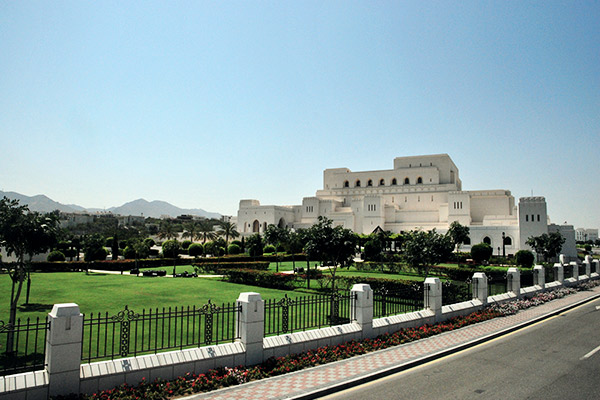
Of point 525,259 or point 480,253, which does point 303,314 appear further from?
point 480,253

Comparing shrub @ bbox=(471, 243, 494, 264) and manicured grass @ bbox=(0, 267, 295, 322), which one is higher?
shrub @ bbox=(471, 243, 494, 264)

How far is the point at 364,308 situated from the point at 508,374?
327 centimetres

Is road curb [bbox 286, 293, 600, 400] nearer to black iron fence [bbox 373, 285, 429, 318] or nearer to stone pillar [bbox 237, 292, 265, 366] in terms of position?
stone pillar [bbox 237, 292, 265, 366]

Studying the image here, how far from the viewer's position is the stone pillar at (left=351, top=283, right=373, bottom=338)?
32.0 feet

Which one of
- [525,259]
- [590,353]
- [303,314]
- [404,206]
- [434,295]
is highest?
[404,206]

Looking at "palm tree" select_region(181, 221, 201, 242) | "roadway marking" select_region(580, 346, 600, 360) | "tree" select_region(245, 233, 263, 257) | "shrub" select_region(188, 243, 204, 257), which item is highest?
"palm tree" select_region(181, 221, 201, 242)

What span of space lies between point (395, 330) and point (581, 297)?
551 inches

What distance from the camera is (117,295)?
18.1 meters

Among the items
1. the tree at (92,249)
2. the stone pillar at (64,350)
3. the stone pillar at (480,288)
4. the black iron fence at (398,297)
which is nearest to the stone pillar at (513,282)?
the stone pillar at (480,288)

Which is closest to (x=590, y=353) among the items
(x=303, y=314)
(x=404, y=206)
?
(x=303, y=314)

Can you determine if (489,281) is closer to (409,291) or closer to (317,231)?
(409,291)

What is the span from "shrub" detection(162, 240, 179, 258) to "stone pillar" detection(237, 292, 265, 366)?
3097cm

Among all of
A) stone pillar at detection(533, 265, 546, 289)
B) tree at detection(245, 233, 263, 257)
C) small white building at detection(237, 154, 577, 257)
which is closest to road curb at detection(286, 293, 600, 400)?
stone pillar at detection(533, 265, 546, 289)

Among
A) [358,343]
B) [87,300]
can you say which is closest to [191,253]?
[87,300]
